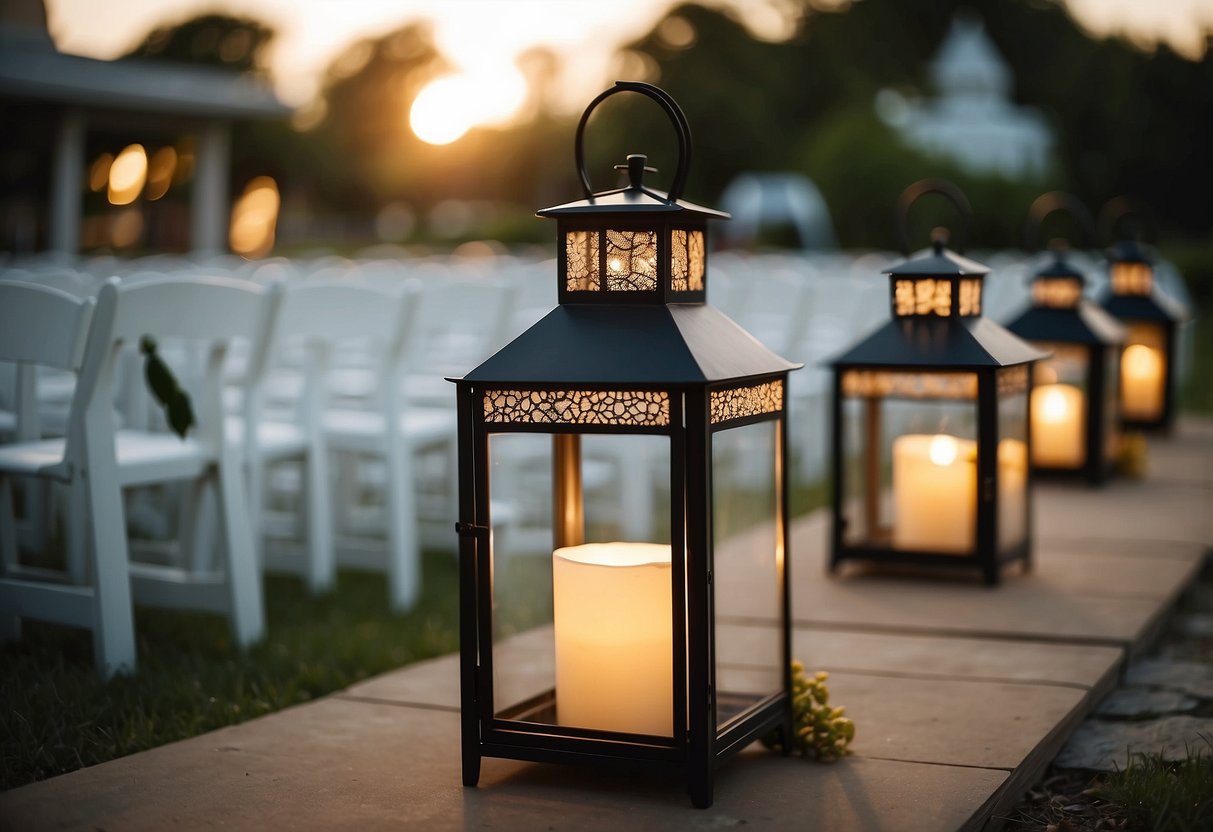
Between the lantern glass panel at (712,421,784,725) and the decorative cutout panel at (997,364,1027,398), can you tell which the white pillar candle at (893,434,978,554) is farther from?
the lantern glass panel at (712,421,784,725)

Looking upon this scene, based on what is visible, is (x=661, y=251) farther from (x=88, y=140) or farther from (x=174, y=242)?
(x=174, y=242)

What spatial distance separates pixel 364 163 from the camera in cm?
6894

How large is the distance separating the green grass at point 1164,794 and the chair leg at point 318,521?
2.91 meters

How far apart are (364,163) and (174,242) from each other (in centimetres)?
4257

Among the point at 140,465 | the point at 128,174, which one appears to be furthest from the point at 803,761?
the point at 128,174

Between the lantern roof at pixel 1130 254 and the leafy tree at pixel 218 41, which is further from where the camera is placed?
the leafy tree at pixel 218 41

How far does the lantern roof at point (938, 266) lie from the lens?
4758 millimetres

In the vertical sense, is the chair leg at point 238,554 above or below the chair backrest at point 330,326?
below

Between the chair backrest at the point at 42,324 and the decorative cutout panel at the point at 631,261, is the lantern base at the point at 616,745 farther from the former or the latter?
the chair backrest at the point at 42,324

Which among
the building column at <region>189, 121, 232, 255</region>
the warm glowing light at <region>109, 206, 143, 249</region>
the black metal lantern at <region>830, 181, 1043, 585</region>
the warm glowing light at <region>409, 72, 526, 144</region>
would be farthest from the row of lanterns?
the warm glowing light at <region>109, 206, 143, 249</region>

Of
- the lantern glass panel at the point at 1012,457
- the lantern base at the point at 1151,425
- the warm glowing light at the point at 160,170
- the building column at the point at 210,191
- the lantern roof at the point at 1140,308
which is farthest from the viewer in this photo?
the warm glowing light at the point at 160,170

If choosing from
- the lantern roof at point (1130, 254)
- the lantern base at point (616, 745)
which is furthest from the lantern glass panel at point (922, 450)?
the lantern roof at point (1130, 254)

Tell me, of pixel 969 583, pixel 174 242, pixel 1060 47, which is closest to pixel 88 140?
pixel 174 242

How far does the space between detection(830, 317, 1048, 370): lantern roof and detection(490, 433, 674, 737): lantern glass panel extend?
1.62 metres
